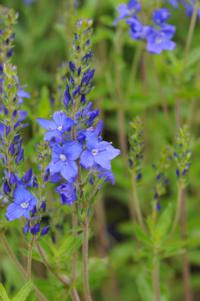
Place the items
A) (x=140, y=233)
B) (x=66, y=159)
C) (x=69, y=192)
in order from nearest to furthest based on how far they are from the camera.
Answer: (x=66, y=159) → (x=69, y=192) → (x=140, y=233)

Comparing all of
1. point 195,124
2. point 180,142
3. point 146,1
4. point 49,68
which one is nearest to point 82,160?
point 180,142

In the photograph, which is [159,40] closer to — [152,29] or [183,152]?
[152,29]

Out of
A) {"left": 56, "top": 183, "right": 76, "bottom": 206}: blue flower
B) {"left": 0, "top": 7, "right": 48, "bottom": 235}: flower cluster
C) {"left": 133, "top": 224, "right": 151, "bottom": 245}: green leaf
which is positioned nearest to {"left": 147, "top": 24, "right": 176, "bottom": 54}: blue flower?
{"left": 133, "top": 224, "right": 151, "bottom": 245}: green leaf

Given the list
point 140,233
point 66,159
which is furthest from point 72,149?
point 140,233

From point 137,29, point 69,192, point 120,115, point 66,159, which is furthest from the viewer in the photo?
point 120,115

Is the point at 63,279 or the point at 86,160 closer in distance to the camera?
the point at 86,160

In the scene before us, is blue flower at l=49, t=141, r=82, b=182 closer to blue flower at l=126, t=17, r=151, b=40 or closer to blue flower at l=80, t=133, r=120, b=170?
blue flower at l=80, t=133, r=120, b=170

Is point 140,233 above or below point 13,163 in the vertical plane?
below

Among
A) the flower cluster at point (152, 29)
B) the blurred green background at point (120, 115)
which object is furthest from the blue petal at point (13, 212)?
the flower cluster at point (152, 29)
